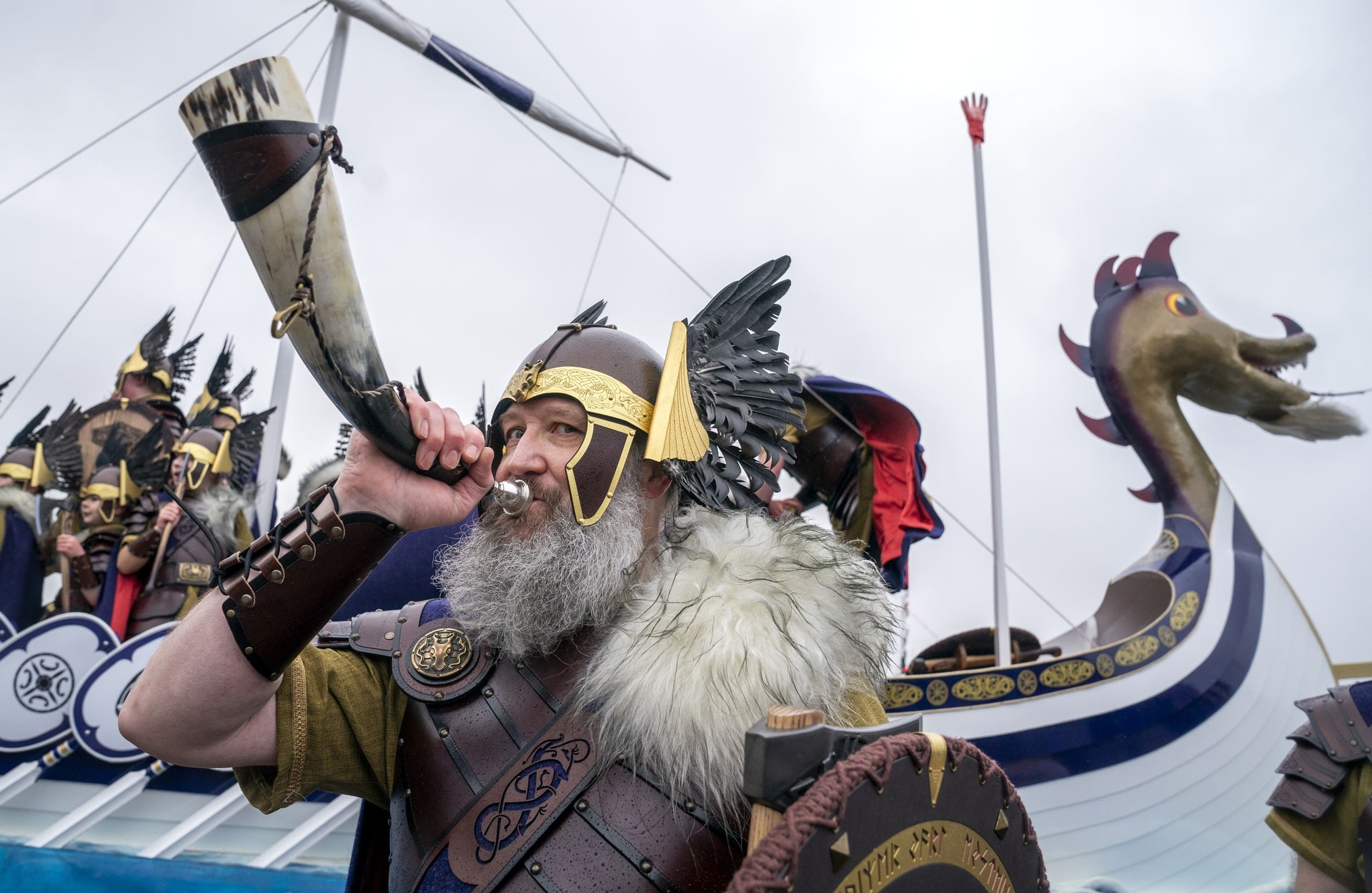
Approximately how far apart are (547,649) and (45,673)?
4.52m

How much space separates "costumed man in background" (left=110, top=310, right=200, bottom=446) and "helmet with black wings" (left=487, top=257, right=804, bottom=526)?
7.08 metres

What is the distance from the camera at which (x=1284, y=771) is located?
7.36ft

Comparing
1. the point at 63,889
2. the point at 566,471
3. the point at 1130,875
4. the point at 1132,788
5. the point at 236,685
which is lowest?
the point at 63,889

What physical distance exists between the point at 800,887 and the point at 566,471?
3.33ft

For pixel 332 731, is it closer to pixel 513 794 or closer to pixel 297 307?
pixel 513 794

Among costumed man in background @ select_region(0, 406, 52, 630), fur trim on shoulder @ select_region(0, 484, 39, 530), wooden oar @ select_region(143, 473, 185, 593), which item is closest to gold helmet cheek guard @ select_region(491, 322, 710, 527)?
wooden oar @ select_region(143, 473, 185, 593)

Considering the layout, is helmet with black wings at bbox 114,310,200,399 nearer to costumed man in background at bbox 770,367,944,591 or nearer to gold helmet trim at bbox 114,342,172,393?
gold helmet trim at bbox 114,342,172,393

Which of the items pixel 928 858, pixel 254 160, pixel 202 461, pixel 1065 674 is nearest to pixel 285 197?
pixel 254 160

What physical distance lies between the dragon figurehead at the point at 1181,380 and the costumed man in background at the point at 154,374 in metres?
7.58

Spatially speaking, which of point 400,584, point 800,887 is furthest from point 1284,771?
point 400,584

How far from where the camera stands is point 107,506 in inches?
264

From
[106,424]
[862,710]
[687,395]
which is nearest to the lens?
[862,710]

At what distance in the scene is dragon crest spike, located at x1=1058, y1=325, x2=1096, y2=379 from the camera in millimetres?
6191

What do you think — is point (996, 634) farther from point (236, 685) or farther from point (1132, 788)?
point (236, 685)
